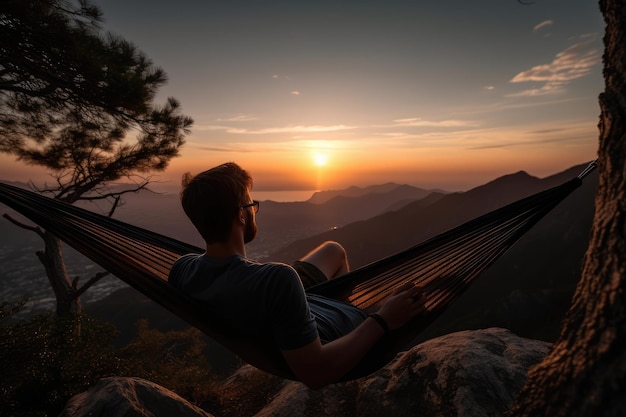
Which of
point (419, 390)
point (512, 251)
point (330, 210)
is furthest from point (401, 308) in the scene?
point (330, 210)

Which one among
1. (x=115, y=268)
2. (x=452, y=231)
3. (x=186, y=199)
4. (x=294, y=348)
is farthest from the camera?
(x=452, y=231)

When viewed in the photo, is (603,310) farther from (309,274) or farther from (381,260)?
(309,274)

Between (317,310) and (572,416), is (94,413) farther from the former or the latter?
(572,416)

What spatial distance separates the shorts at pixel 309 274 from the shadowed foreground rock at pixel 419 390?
1.13 m

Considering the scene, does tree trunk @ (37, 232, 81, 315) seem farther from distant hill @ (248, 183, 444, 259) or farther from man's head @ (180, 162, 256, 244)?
distant hill @ (248, 183, 444, 259)

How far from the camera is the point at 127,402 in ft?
6.78

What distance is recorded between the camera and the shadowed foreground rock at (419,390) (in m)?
1.98

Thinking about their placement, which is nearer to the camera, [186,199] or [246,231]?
[186,199]

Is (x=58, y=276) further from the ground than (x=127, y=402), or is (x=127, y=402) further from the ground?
(x=58, y=276)

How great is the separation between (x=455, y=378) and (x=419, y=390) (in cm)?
27

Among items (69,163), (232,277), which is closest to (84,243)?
(232,277)

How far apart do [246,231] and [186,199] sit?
0.78ft

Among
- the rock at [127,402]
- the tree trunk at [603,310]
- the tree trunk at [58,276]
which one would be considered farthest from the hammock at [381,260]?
the tree trunk at [58,276]

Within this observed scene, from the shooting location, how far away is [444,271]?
66.4 inches
